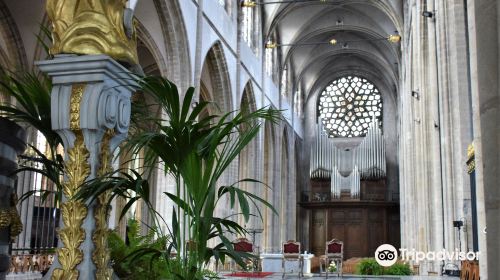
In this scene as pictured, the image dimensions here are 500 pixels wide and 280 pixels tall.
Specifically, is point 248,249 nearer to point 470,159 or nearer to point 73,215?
point 470,159

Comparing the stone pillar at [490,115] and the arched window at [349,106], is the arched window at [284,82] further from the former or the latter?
the stone pillar at [490,115]

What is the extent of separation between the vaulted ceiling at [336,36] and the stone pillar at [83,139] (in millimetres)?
19867

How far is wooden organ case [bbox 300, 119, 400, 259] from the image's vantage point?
93.4ft

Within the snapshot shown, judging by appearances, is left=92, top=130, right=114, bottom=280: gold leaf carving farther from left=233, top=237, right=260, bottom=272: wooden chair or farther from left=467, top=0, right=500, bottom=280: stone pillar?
left=467, top=0, right=500, bottom=280: stone pillar

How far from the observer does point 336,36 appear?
1109 inches

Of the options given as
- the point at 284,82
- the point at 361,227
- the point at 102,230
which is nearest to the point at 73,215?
the point at 102,230

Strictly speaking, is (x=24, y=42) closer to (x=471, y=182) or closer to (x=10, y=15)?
(x=10, y=15)

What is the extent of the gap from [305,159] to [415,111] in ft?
49.0

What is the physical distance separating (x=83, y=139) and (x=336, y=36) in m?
25.9

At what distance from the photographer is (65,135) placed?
3.25 meters

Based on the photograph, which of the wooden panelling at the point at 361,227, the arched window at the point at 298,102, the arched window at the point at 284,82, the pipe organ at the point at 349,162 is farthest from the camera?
the arched window at the point at 298,102

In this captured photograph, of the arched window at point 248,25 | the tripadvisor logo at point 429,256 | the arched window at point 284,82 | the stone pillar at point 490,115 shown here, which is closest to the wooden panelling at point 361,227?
the arched window at point 284,82

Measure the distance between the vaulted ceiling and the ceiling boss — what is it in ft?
64.4

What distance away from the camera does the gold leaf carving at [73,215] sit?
3.10 metres
